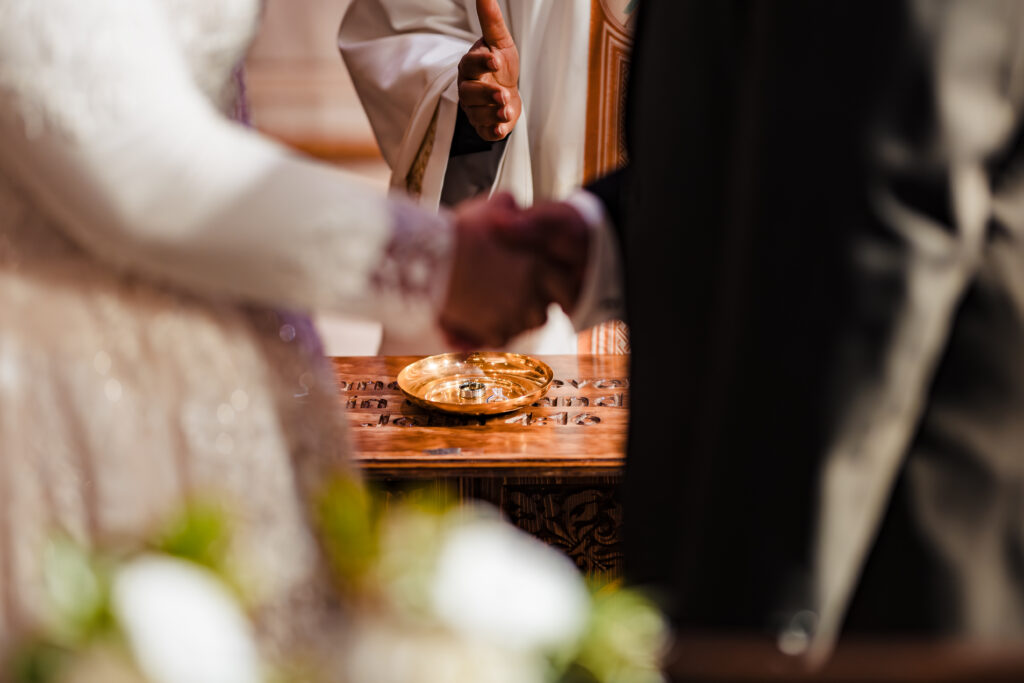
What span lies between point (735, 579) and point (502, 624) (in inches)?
9.5

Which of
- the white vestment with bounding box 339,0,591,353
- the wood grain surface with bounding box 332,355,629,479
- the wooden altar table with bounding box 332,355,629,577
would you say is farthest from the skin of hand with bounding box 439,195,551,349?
the white vestment with bounding box 339,0,591,353

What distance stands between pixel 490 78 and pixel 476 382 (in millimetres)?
692

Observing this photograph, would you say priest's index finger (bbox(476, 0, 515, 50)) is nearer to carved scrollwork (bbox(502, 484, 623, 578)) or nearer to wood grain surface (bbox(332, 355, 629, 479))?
wood grain surface (bbox(332, 355, 629, 479))

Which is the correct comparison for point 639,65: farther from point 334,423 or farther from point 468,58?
point 468,58

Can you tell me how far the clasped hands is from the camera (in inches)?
25.8

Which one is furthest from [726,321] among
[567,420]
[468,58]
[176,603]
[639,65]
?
[468,58]

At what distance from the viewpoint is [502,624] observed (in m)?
0.41

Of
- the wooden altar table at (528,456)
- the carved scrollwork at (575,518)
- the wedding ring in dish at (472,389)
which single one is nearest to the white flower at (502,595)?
the wooden altar table at (528,456)

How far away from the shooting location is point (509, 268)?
66 centimetres

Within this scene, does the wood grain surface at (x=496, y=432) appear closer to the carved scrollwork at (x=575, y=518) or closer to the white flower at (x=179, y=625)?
the carved scrollwork at (x=575, y=518)

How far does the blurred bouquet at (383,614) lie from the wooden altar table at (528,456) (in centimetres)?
90

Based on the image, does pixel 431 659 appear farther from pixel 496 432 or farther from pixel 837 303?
pixel 496 432

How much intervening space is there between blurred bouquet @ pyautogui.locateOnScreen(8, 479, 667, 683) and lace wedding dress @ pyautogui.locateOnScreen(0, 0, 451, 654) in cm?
23

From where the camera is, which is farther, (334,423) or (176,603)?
(334,423)
